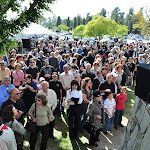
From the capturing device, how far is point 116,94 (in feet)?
19.5

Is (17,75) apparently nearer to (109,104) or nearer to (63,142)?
(63,142)

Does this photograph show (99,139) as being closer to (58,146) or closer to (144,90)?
(58,146)

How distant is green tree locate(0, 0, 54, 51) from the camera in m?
3.64

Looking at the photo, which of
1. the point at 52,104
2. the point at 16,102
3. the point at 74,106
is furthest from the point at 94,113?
the point at 16,102

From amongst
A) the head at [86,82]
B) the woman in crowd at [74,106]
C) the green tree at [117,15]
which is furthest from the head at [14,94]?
the green tree at [117,15]

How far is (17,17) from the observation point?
3.84 m

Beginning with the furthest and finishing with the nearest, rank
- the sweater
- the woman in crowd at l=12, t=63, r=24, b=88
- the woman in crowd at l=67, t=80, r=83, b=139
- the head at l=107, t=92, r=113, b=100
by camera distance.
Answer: the woman in crowd at l=12, t=63, r=24, b=88, the head at l=107, t=92, r=113, b=100, the woman in crowd at l=67, t=80, r=83, b=139, the sweater

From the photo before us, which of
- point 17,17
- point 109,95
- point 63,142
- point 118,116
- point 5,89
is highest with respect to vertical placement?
point 17,17

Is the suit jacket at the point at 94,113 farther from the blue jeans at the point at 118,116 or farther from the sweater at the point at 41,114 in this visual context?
the blue jeans at the point at 118,116

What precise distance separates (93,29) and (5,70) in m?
22.9

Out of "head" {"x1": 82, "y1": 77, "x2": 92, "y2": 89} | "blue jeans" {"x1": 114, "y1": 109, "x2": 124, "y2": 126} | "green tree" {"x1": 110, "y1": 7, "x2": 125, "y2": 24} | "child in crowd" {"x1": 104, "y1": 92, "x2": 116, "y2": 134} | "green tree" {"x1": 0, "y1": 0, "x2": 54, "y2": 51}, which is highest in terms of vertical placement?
"green tree" {"x1": 110, "y1": 7, "x2": 125, "y2": 24}

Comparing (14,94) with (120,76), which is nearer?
(14,94)

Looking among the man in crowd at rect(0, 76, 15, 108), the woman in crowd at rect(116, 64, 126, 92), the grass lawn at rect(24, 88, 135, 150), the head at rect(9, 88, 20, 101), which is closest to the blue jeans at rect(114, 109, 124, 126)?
the grass lawn at rect(24, 88, 135, 150)

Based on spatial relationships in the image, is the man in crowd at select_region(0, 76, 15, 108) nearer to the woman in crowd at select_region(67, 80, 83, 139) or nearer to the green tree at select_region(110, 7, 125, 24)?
the woman in crowd at select_region(67, 80, 83, 139)
